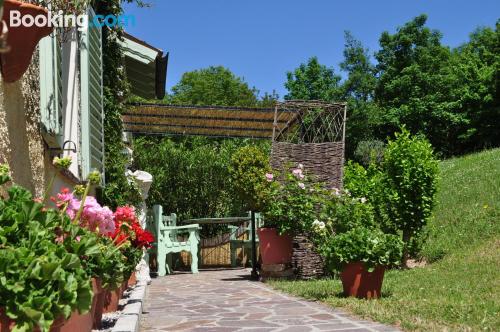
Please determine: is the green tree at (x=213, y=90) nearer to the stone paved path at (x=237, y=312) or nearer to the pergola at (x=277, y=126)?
the pergola at (x=277, y=126)

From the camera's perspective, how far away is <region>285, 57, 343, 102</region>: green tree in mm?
40219

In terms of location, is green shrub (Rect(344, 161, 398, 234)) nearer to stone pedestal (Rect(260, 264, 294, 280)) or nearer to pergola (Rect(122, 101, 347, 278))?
pergola (Rect(122, 101, 347, 278))

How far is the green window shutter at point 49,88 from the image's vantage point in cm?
382

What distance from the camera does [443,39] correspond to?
36.8 meters

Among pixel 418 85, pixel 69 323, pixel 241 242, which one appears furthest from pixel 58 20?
pixel 418 85

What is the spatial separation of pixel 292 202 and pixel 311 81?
32.6 metres

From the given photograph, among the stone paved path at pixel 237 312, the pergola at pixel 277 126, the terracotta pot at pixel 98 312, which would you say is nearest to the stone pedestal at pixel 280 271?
the stone paved path at pixel 237 312

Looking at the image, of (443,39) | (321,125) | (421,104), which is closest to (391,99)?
(421,104)

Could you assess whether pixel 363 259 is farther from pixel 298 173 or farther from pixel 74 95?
pixel 74 95

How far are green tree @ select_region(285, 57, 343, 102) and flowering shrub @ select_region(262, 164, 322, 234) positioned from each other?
3046 centimetres

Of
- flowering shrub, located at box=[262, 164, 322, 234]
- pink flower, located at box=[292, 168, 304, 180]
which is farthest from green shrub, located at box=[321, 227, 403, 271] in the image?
pink flower, located at box=[292, 168, 304, 180]

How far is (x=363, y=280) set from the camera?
6.25 m

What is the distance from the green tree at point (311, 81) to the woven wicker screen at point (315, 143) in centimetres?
2902

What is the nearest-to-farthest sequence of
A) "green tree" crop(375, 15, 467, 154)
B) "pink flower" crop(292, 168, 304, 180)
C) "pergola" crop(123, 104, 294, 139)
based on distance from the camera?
"pink flower" crop(292, 168, 304, 180)
"pergola" crop(123, 104, 294, 139)
"green tree" crop(375, 15, 467, 154)
